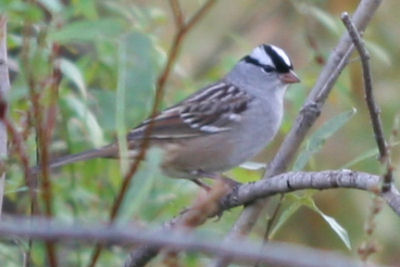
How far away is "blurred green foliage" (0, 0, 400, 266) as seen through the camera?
172 centimetres

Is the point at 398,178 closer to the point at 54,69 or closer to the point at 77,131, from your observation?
the point at 77,131

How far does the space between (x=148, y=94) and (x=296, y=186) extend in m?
0.43

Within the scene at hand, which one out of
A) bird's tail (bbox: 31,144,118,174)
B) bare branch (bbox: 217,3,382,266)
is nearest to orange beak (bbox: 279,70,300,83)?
bird's tail (bbox: 31,144,118,174)

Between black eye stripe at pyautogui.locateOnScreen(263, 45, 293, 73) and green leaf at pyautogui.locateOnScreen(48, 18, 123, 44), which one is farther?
black eye stripe at pyautogui.locateOnScreen(263, 45, 293, 73)

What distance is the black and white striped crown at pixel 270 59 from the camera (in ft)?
13.2

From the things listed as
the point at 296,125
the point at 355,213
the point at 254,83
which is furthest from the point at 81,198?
the point at 355,213

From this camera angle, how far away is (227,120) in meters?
3.86

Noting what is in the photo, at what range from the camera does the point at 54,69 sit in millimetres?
1617

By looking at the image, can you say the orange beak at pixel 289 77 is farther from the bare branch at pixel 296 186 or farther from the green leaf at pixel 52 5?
the bare branch at pixel 296 186

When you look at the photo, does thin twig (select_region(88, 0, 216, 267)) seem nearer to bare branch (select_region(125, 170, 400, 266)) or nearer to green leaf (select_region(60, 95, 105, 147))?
bare branch (select_region(125, 170, 400, 266))

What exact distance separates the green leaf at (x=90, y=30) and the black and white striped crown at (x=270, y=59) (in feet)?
4.84

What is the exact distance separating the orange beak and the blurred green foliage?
5 centimetres

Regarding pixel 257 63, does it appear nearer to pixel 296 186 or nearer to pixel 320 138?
pixel 320 138

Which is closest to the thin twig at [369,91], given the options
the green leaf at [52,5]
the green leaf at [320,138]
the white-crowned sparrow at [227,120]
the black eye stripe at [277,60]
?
the green leaf at [320,138]
